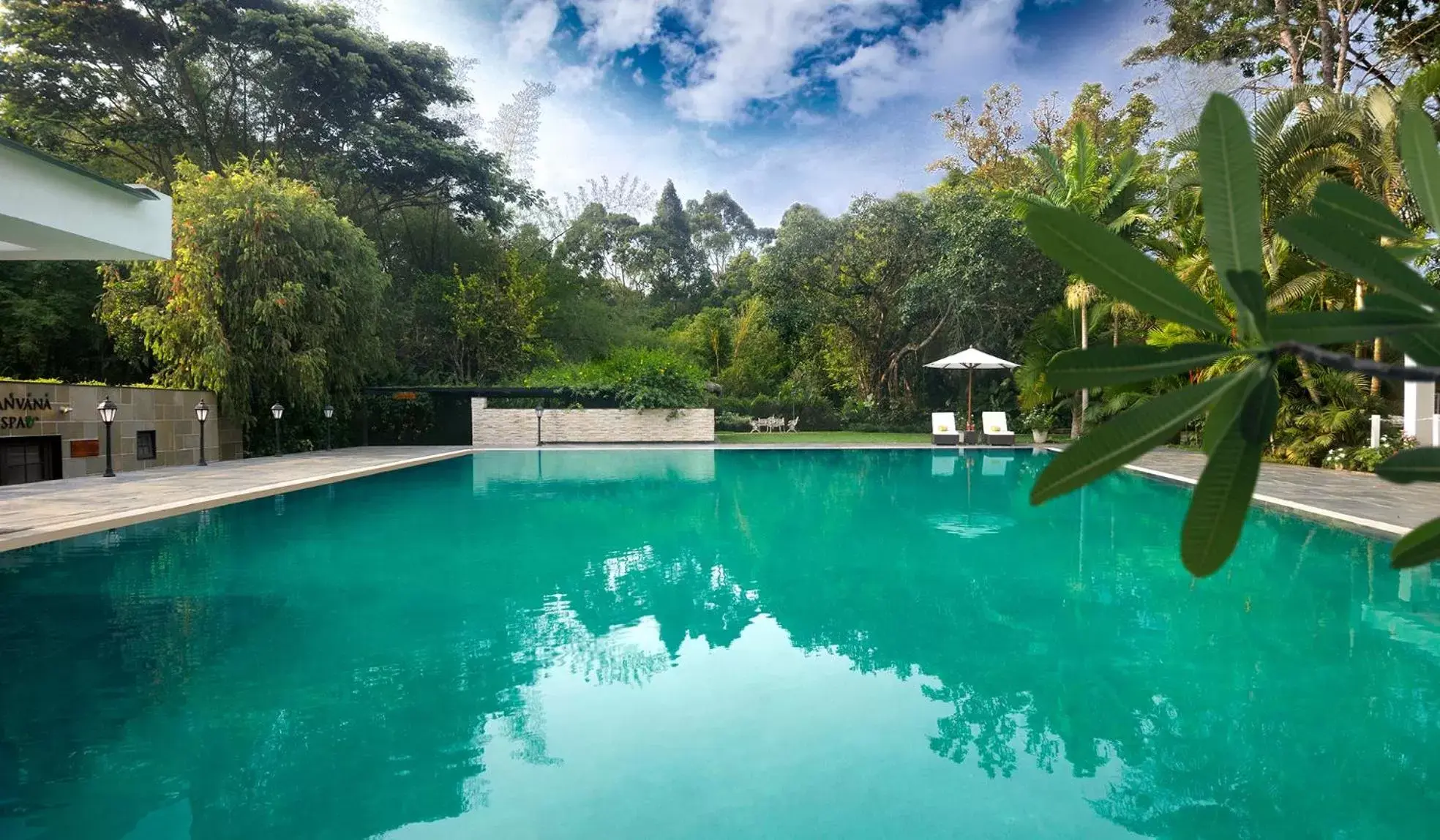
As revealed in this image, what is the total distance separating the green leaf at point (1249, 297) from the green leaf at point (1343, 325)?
0.01 metres

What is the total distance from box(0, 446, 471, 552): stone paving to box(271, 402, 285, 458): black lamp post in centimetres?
46

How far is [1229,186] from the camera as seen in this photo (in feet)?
2.33

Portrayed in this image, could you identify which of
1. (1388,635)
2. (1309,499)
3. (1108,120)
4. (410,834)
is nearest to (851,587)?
(1388,635)

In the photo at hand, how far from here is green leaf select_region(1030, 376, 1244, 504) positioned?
2.20ft

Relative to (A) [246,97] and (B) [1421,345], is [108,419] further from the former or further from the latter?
(B) [1421,345]

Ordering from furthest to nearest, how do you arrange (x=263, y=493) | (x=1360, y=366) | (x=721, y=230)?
(x=721, y=230) < (x=263, y=493) < (x=1360, y=366)

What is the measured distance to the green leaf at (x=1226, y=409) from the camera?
2.21ft

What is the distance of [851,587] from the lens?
6445 mm

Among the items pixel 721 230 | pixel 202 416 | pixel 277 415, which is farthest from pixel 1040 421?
pixel 721 230

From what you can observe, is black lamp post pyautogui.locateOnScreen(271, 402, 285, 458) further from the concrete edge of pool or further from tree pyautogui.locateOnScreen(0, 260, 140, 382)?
the concrete edge of pool

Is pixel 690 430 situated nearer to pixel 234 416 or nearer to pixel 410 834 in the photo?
pixel 234 416

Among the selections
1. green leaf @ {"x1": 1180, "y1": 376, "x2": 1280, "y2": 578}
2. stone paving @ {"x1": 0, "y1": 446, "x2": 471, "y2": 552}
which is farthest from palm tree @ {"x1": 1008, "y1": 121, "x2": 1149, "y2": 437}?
green leaf @ {"x1": 1180, "y1": 376, "x2": 1280, "y2": 578}

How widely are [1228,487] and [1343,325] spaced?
171 mm

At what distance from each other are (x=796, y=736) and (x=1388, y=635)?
13.5 feet
